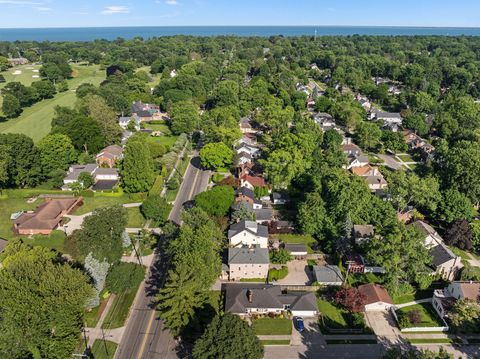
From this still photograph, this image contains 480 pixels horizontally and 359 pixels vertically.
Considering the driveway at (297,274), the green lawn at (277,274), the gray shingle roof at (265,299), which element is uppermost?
the gray shingle roof at (265,299)

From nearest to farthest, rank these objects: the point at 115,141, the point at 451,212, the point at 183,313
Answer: the point at 183,313 < the point at 451,212 < the point at 115,141

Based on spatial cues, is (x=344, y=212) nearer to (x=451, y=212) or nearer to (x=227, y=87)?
(x=451, y=212)

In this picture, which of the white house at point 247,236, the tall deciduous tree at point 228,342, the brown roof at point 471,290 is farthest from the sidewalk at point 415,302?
the tall deciduous tree at point 228,342

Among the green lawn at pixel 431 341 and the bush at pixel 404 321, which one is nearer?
the green lawn at pixel 431 341

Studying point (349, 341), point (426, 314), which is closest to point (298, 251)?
point (349, 341)

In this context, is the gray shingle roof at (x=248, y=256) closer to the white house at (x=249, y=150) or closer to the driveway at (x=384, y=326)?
the driveway at (x=384, y=326)

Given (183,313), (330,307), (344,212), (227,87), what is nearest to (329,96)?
(227,87)

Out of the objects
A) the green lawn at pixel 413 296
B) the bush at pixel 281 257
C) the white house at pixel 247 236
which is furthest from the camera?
the white house at pixel 247 236
